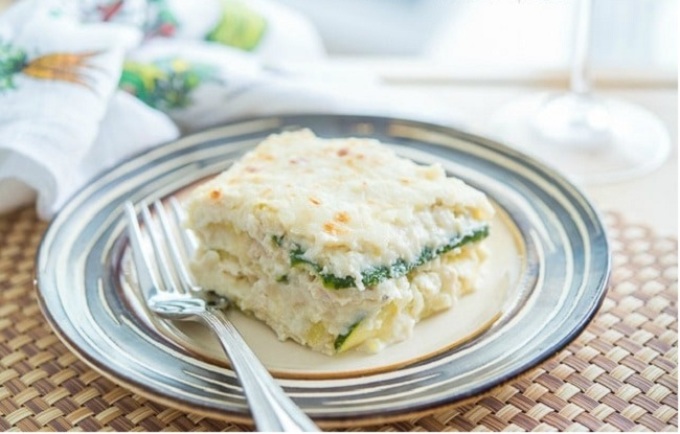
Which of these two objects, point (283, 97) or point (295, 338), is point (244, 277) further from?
point (283, 97)

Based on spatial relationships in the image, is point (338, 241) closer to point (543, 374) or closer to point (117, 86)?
point (543, 374)

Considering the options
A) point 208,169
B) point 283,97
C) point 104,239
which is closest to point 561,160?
point 283,97

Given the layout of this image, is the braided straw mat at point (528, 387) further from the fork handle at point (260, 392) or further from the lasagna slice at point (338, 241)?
the lasagna slice at point (338, 241)

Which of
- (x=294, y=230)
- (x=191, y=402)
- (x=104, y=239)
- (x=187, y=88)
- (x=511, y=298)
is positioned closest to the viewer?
(x=191, y=402)

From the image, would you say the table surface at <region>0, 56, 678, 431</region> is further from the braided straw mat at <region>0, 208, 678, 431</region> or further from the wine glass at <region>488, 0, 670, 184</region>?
the wine glass at <region>488, 0, 670, 184</region>

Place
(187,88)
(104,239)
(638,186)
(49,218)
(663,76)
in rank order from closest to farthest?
1. (104,239)
2. (49,218)
3. (638,186)
4. (187,88)
5. (663,76)

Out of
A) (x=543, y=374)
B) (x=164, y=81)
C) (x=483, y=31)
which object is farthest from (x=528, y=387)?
(x=483, y=31)

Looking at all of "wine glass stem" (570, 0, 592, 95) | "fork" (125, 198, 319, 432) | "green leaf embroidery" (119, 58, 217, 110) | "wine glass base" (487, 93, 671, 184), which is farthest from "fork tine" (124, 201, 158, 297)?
"wine glass stem" (570, 0, 592, 95)

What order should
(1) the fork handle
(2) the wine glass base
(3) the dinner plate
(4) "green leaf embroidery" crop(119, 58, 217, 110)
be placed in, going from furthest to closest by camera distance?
(4) "green leaf embroidery" crop(119, 58, 217, 110)
(2) the wine glass base
(3) the dinner plate
(1) the fork handle
